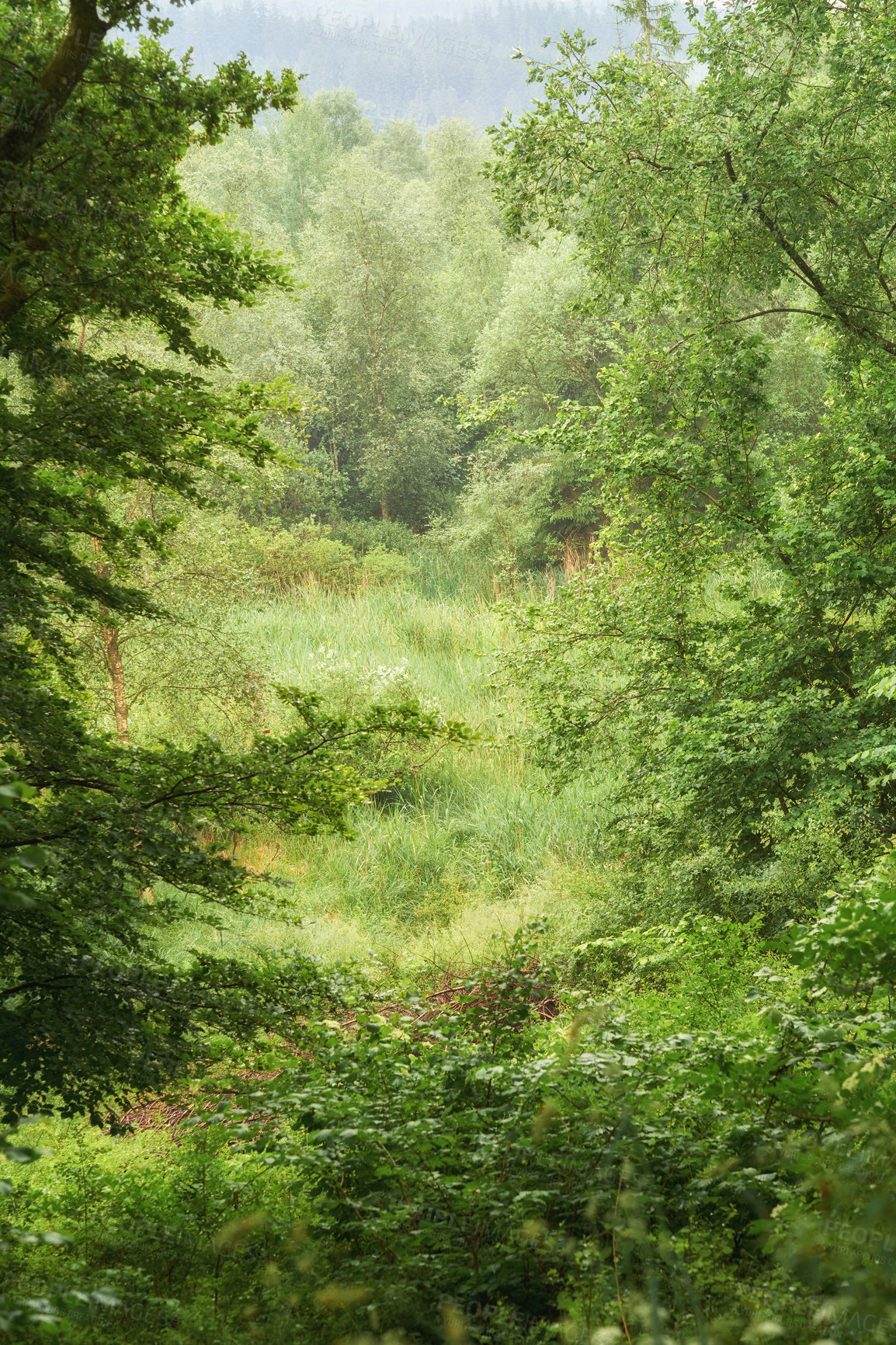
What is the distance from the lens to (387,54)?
561ft

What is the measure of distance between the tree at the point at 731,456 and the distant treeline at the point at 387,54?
554 ft

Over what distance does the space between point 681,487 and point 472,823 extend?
5140 millimetres

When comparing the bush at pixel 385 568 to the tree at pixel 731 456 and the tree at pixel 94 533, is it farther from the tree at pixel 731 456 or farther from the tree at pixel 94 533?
the tree at pixel 94 533

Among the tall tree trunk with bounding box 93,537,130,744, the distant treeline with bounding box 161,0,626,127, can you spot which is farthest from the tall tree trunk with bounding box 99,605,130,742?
the distant treeline with bounding box 161,0,626,127

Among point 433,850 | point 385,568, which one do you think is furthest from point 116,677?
point 385,568

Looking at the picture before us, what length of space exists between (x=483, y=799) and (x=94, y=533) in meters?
7.61

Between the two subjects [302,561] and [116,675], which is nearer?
[116,675]

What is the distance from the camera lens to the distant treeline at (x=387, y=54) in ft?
525

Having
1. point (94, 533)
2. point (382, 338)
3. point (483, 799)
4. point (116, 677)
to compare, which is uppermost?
point (382, 338)

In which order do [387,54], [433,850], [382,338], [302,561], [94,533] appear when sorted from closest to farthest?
[94,533]
[433,850]
[302,561]
[382,338]
[387,54]

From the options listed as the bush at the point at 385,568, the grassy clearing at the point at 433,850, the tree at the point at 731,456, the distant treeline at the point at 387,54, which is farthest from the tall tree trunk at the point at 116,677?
the distant treeline at the point at 387,54

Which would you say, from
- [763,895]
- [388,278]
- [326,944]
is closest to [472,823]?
[326,944]

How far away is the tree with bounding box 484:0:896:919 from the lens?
6.30 meters

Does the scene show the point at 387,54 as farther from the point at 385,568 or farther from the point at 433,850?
the point at 433,850
